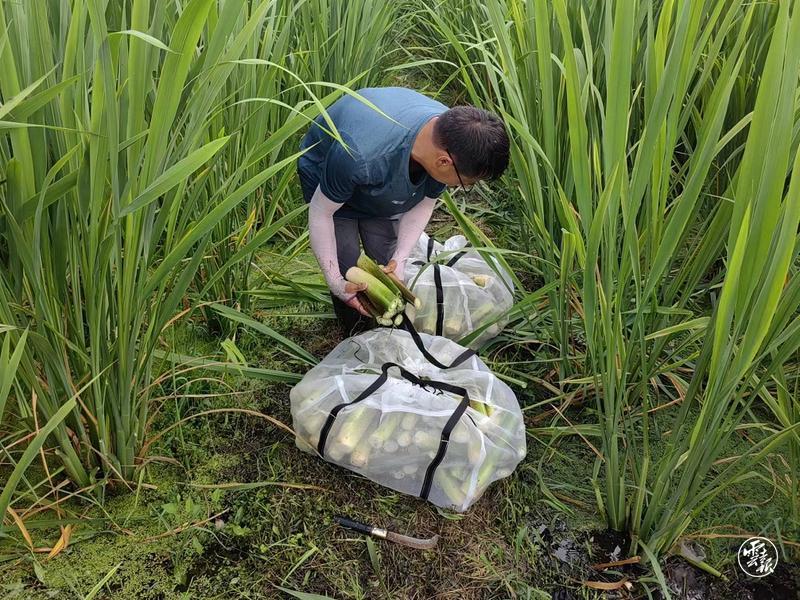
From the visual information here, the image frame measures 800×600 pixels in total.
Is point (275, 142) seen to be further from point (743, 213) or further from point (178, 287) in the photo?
point (743, 213)

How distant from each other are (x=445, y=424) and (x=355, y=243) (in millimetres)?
651

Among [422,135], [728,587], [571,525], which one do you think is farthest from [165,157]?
[728,587]

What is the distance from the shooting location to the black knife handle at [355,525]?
1271 millimetres

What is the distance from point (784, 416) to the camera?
41.8 inches

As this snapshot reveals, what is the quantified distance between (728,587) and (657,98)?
36.9 inches

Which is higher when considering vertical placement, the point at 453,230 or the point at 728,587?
the point at 453,230

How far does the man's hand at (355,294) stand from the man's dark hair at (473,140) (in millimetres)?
375

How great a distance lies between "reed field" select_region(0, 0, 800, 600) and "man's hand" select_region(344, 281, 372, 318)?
17cm

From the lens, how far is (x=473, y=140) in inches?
51.0

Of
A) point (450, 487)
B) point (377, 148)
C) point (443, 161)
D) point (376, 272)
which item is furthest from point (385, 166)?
point (450, 487)

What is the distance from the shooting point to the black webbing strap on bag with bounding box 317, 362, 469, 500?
129 cm

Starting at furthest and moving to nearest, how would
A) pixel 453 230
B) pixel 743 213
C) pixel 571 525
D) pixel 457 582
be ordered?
pixel 453 230 → pixel 571 525 → pixel 457 582 → pixel 743 213

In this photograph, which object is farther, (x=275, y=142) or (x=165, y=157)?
(x=275, y=142)

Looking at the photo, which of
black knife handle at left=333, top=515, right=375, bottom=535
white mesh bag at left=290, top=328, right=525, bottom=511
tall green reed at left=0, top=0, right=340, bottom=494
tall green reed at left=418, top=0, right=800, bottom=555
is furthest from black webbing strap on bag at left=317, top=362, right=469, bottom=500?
tall green reed at left=0, top=0, right=340, bottom=494
